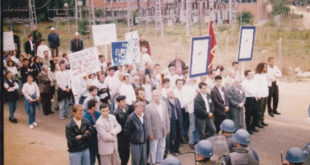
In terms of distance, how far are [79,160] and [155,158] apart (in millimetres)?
1597

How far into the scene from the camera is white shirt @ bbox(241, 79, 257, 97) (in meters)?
8.02

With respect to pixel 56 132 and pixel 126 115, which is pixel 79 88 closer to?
pixel 56 132

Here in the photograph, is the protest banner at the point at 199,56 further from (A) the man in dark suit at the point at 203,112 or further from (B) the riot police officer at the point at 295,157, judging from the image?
(B) the riot police officer at the point at 295,157

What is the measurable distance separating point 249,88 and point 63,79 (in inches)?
187

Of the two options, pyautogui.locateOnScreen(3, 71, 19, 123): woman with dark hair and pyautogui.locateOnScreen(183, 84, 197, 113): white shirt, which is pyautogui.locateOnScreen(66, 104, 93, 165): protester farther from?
pyautogui.locateOnScreen(3, 71, 19, 123): woman with dark hair

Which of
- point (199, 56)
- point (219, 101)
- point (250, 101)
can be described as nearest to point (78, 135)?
point (199, 56)

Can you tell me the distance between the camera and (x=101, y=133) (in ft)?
17.8

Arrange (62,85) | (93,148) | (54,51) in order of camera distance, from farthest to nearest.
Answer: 1. (54,51)
2. (62,85)
3. (93,148)

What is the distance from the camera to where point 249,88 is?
8.02m

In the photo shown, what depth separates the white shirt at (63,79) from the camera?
8.64m

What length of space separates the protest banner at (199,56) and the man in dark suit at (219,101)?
0.44 meters

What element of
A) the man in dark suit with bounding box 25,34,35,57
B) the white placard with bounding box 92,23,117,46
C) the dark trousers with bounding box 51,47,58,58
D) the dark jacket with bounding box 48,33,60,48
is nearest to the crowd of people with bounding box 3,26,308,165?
the man in dark suit with bounding box 25,34,35,57

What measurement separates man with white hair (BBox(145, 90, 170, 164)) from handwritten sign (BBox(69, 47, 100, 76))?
224cm

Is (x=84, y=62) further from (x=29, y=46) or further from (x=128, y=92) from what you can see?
(x=29, y=46)
